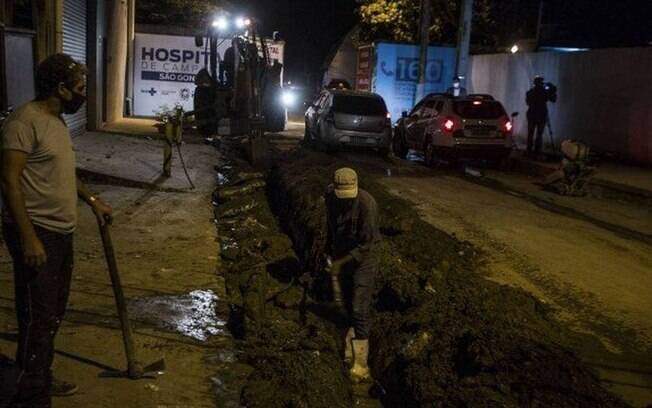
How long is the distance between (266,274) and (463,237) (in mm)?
3004

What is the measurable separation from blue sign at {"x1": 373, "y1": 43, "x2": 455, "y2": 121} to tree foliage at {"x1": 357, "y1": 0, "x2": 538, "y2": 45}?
Answer: 5441 mm

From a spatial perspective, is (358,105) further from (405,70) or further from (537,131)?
(405,70)

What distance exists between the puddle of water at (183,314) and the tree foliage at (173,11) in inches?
1125

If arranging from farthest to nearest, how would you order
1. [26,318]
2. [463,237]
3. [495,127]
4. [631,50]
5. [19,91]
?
[631,50] < [495,127] < [19,91] < [463,237] < [26,318]

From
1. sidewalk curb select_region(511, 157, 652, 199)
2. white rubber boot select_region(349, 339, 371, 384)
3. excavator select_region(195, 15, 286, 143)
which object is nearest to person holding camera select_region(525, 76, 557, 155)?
sidewalk curb select_region(511, 157, 652, 199)

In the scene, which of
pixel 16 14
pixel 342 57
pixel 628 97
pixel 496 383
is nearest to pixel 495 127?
pixel 628 97

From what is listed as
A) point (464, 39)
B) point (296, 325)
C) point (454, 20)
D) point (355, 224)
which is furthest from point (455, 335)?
point (454, 20)

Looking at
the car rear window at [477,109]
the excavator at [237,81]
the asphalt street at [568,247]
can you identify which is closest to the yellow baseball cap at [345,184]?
the asphalt street at [568,247]

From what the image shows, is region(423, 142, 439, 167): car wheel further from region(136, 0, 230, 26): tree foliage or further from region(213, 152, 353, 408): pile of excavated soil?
region(136, 0, 230, 26): tree foliage

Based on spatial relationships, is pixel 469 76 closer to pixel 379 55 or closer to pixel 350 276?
pixel 379 55

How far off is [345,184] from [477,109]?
12.9 meters

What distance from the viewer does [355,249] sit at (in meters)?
5.59

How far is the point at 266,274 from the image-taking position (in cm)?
789

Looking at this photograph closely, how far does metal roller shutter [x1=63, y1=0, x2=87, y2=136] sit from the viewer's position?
17.2 metres
